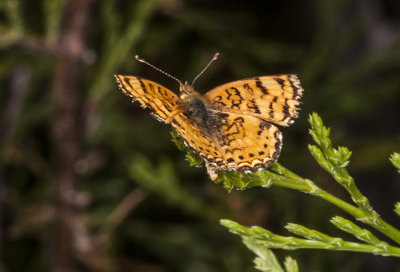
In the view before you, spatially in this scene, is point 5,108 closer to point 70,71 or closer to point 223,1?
point 70,71

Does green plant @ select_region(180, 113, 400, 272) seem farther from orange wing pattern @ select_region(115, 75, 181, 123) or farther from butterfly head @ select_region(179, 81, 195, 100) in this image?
butterfly head @ select_region(179, 81, 195, 100)

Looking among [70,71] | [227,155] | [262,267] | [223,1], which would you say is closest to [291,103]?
[227,155]

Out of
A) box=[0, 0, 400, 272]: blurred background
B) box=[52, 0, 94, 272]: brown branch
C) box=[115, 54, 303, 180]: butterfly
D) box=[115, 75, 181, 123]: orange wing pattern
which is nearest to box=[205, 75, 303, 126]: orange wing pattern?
box=[115, 54, 303, 180]: butterfly

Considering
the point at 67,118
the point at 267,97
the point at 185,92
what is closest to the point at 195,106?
the point at 185,92

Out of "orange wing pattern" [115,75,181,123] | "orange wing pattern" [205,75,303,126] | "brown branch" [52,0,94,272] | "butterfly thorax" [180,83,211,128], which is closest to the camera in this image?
"orange wing pattern" [115,75,181,123]

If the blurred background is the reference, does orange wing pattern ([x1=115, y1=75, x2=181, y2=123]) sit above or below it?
above

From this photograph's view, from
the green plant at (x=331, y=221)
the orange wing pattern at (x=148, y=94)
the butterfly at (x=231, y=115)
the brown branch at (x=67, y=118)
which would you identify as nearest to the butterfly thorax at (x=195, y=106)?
the butterfly at (x=231, y=115)

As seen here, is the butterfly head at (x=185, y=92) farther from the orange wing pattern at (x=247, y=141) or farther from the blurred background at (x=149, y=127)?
the blurred background at (x=149, y=127)

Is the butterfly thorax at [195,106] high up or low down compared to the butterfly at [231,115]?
down
